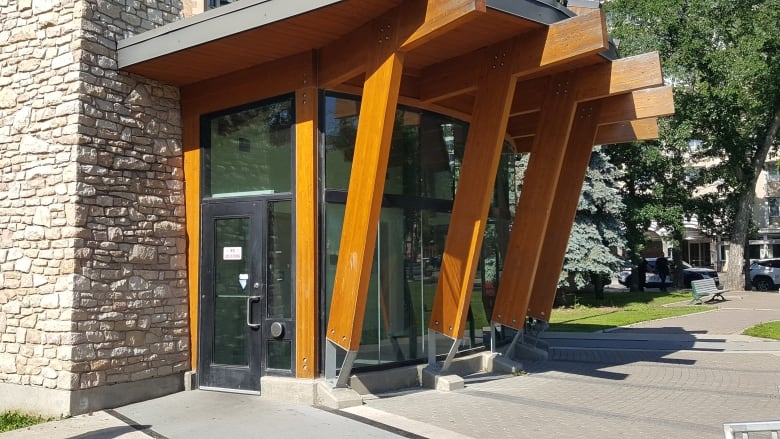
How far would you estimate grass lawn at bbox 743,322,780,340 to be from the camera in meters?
14.2

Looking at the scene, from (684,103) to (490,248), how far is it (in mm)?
22088

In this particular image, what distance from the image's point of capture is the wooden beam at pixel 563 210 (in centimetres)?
1104

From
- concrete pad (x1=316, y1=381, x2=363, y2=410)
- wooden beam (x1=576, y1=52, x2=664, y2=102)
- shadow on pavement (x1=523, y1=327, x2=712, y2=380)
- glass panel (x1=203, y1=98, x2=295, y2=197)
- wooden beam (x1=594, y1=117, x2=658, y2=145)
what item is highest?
wooden beam (x1=576, y1=52, x2=664, y2=102)

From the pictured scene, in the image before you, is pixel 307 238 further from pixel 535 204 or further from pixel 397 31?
pixel 535 204

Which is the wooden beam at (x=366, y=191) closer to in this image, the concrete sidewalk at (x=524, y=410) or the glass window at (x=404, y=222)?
the glass window at (x=404, y=222)

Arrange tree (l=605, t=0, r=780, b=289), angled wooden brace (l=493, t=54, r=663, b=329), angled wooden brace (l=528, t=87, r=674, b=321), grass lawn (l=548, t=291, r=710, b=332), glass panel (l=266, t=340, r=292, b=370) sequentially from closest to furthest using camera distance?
1. glass panel (l=266, t=340, r=292, b=370)
2. angled wooden brace (l=493, t=54, r=663, b=329)
3. angled wooden brace (l=528, t=87, r=674, b=321)
4. grass lawn (l=548, t=291, r=710, b=332)
5. tree (l=605, t=0, r=780, b=289)

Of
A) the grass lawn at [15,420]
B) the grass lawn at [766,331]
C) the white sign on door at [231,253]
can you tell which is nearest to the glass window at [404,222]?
A: the white sign on door at [231,253]

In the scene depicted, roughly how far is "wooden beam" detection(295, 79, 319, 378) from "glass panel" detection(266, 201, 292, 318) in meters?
0.20

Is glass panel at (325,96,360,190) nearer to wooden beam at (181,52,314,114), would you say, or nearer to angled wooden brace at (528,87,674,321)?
wooden beam at (181,52,314,114)

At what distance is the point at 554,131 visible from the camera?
9.88 m

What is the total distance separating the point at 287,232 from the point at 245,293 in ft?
3.33

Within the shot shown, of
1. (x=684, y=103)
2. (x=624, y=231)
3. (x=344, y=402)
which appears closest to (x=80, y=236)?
(x=344, y=402)

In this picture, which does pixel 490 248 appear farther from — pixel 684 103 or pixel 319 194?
pixel 684 103

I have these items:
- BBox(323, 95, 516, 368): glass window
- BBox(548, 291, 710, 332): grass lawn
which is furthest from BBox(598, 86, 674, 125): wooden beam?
BBox(548, 291, 710, 332): grass lawn
